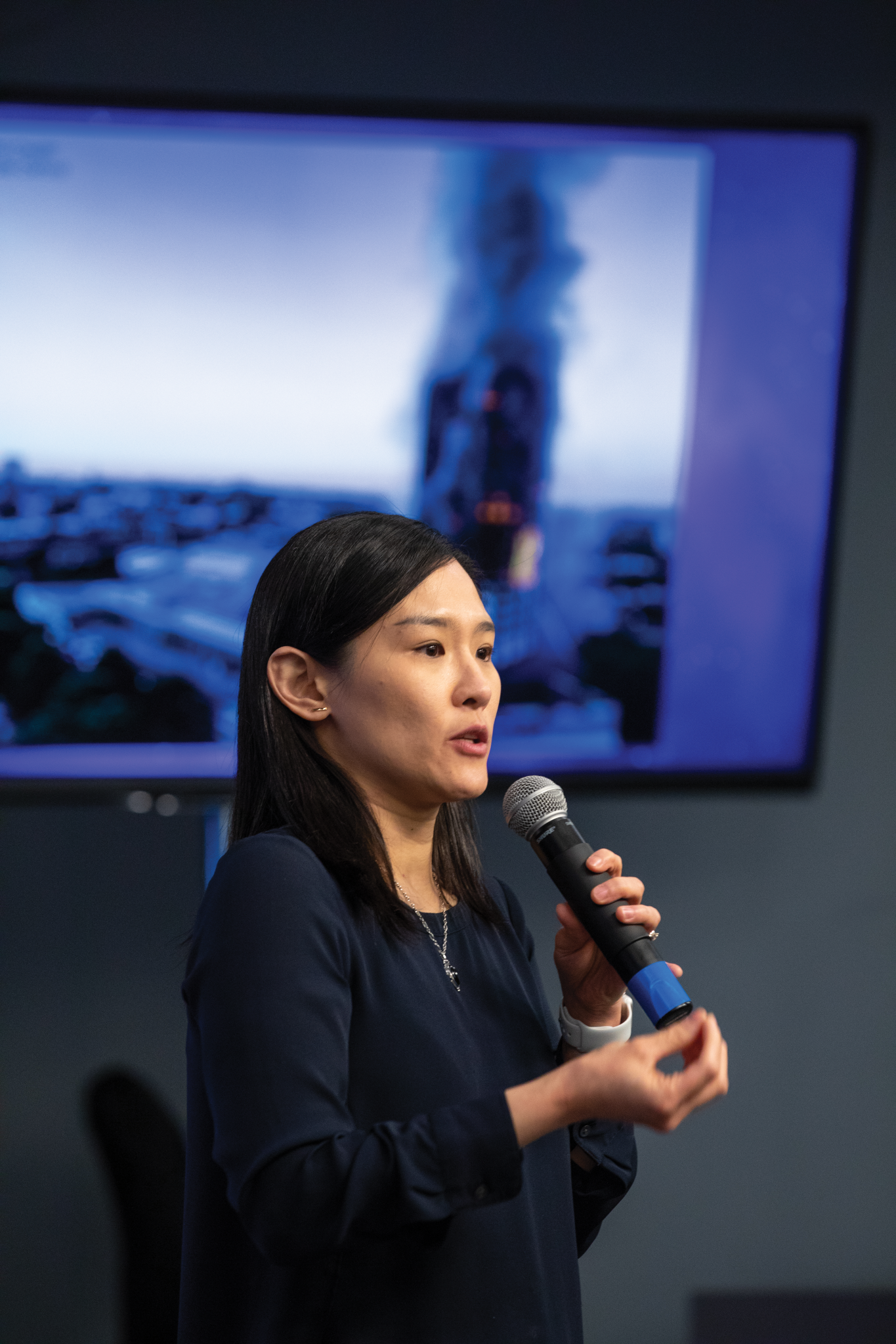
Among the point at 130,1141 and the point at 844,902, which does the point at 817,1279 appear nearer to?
the point at 844,902

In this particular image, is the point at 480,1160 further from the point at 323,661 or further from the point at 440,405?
the point at 440,405

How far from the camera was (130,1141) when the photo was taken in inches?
74.8

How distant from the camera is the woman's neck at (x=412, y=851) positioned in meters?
1.09

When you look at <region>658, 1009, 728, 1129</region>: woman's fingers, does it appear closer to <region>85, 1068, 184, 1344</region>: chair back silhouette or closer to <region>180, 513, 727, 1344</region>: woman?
<region>180, 513, 727, 1344</region>: woman

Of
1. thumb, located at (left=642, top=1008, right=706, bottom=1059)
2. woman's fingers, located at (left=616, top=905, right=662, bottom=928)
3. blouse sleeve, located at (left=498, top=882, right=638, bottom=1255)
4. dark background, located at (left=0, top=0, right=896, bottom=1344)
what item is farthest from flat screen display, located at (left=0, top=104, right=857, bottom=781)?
thumb, located at (left=642, top=1008, right=706, bottom=1059)

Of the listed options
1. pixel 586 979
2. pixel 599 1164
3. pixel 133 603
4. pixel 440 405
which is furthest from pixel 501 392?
pixel 599 1164

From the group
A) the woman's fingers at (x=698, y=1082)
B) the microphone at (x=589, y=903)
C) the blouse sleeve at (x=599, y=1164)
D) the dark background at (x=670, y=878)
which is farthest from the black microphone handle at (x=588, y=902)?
the dark background at (x=670, y=878)

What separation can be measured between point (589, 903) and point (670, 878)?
4.99 feet

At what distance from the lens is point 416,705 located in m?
1.04

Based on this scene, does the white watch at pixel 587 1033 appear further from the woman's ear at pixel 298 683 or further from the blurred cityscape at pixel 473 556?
the blurred cityscape at pixel 473 556

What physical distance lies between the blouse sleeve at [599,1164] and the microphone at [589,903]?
182mm

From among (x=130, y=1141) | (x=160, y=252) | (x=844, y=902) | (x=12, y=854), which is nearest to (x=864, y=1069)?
(x=844, y=902)

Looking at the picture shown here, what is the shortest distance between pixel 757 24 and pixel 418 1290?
7.96 ft

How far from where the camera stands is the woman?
812 millimetres
